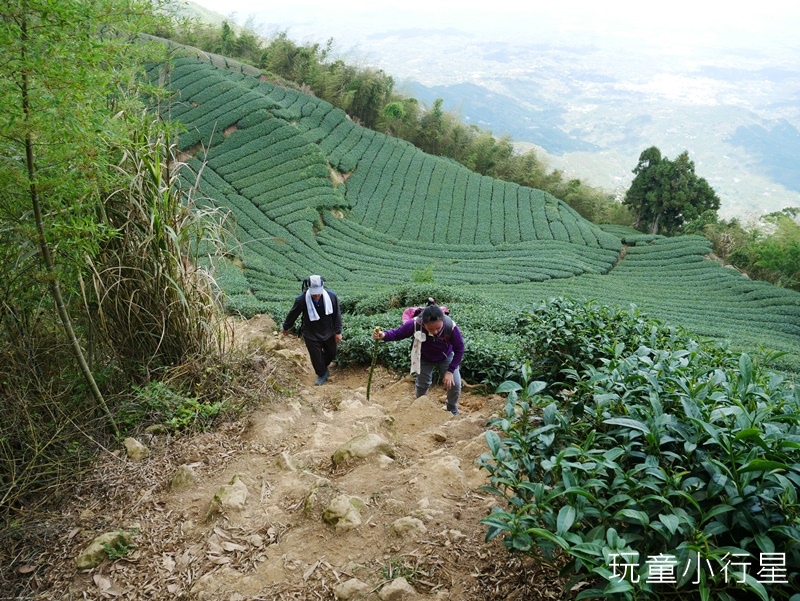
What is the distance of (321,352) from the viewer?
6469 mm

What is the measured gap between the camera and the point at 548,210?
30.4 meters

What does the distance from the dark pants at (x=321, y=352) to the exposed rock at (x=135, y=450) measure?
2.75m

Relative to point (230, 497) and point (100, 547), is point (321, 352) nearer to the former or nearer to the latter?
point (230, 497)

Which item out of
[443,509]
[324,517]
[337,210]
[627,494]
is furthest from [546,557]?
[337,210]

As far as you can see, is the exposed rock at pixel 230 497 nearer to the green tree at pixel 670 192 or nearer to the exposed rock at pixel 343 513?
the exposed rock at pixel 343 513

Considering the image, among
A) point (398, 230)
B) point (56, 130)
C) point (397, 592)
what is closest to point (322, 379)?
point (397, 592)

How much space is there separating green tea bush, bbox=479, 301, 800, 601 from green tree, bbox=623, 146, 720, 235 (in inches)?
1391

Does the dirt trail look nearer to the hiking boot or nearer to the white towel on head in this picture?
the white towel on head

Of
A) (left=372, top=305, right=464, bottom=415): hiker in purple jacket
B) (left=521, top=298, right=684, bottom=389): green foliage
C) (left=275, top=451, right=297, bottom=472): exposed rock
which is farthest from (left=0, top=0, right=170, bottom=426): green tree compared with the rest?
(left=521, top=298, right=684, bottom=389): green foliage

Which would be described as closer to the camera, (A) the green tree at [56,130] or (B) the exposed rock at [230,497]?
(A) the green tree at [56,130]

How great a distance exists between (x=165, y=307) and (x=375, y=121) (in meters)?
39.3

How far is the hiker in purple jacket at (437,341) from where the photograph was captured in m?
5.02

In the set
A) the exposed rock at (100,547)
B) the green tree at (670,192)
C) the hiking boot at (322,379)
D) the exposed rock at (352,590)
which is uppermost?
the green tree at (670,192)

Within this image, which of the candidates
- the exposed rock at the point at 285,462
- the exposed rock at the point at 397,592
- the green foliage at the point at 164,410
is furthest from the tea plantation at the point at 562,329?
the exposed rock at the point at 285,462
